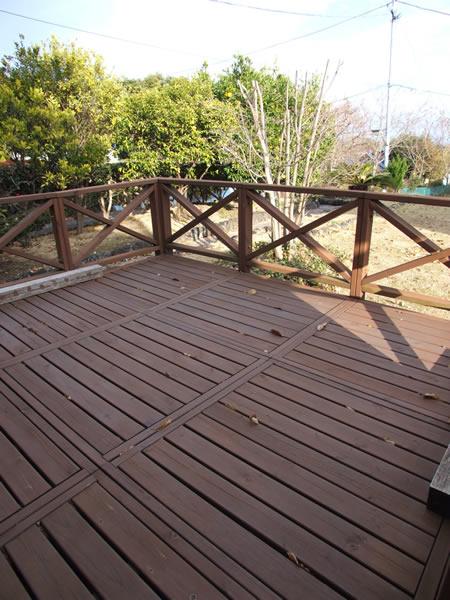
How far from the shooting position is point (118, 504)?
4.99ft

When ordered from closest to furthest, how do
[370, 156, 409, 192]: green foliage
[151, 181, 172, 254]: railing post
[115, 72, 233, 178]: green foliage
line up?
[151, 181, 172, 254]: railing post
[115, 72, 233, 178]: green foliage
[370, 156, 409, 192]: green foliage

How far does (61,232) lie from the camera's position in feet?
12.6

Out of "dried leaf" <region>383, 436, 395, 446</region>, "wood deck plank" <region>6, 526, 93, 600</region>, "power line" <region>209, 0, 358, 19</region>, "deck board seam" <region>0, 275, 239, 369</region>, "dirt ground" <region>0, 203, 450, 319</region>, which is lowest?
"dirt ground" <region>0, 203, 450, 319</region>

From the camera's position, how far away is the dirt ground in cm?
536

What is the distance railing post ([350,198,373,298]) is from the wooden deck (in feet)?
0.94

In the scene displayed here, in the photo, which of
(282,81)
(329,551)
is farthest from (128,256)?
(282,81)

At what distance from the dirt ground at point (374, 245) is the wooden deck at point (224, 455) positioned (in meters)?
2.61

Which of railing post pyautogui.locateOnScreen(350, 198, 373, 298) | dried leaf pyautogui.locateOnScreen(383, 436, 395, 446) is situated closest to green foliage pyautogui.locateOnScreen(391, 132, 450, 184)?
railing post pyautogui.locateOnScreen(350, 198, 373, 298)

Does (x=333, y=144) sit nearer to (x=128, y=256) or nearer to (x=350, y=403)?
(x=128, y=256)

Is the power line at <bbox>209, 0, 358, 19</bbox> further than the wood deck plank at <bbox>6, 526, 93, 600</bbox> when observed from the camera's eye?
Yes

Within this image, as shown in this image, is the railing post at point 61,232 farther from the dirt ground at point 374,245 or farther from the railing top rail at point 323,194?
the dirt ground at point 374,245

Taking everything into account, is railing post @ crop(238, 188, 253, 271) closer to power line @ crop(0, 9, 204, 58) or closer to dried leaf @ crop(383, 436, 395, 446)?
dried leaf @ crop(383, 436, 395, 446)

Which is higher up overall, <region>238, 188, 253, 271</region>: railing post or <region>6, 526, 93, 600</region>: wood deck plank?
<region>238, 188, 253, 271</region>: railing post

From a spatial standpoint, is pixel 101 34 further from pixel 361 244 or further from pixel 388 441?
pixel 388 441
